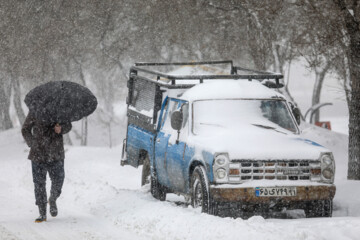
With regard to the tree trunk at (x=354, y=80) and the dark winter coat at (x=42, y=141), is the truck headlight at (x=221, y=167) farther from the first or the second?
the tree trunk at (x=354, y=80)

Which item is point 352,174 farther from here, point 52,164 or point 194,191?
point 52,164

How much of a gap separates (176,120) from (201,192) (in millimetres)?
1297

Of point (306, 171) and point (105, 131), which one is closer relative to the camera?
point (306, 171)

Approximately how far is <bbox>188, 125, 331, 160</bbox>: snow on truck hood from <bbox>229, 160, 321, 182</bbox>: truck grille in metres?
0.08

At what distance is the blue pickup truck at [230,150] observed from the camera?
883cm

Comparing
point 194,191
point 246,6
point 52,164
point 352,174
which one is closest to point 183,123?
point 194,191

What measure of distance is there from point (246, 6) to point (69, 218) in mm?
13003

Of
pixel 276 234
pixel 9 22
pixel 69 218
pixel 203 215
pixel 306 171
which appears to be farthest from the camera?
pixel 9 22

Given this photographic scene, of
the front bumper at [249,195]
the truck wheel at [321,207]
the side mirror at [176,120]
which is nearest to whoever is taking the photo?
the front bumper at [249,195]

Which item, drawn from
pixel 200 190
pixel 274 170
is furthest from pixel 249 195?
pixel 200 190

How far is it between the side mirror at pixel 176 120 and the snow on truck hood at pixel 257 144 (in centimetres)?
30

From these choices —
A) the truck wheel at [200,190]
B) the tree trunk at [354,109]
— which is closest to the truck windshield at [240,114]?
the truck wheel at [200,190]

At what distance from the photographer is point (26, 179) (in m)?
16.5

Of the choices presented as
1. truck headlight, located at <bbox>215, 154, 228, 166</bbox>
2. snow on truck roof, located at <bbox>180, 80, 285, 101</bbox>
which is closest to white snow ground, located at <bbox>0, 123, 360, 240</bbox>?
truck headlight, located at <bbox>215, 154, 228, 166</bbox>
